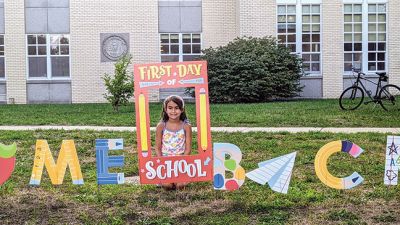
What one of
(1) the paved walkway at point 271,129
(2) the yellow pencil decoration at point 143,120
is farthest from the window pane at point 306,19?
(2) the yellow pencil decoration at point 143,120

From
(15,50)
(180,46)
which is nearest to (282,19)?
(180,46)

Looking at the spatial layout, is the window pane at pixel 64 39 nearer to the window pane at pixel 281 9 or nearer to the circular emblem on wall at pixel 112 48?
the circular emblem on wall at pixel 112 48

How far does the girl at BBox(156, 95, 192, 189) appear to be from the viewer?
6.67 metres

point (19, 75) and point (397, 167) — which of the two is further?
point (19, 75)

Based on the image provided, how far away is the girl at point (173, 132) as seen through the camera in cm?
667

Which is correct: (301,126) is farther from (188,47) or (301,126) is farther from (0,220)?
(188,47)

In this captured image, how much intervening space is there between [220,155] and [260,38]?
16.4 metres

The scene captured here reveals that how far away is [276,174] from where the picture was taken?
588 centimetres

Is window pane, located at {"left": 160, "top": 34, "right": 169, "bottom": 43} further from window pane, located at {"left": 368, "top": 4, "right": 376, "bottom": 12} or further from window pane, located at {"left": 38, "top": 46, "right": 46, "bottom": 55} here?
window pane, located at {"left": 368, "top": 4, "right": 376, "bottom": 12}

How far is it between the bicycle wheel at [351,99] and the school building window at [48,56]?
1194cm

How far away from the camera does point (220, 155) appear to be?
602cm

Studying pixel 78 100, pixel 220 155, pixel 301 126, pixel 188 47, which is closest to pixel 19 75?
pixel 78 100

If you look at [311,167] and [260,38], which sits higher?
[260,38]

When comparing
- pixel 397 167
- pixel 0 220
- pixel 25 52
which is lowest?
pixel 0 220
